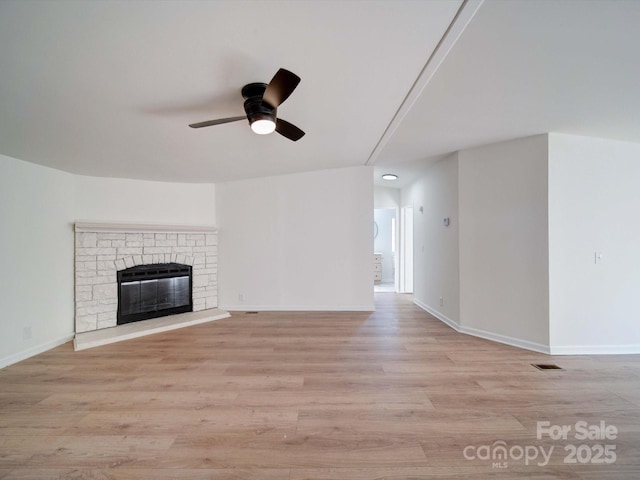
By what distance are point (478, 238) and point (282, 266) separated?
3127 millimetres

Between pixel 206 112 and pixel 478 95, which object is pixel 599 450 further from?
pixel 206 112

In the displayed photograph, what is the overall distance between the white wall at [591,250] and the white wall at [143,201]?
16.6 ft

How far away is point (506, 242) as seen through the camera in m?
3.36

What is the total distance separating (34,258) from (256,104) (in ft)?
10.8

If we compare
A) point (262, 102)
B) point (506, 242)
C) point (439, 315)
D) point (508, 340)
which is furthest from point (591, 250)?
point (262, 102)

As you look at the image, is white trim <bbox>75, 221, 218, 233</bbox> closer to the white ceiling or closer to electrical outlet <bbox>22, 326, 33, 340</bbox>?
the white ceiling

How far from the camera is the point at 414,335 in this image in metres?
3.64

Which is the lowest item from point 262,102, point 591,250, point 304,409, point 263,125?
point 304,409


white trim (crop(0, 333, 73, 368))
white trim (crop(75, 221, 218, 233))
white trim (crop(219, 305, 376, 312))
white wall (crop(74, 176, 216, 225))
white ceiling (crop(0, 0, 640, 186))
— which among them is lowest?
white trim (crop(0, 333, 73, 368))

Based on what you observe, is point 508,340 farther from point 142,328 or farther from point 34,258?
point 34,258

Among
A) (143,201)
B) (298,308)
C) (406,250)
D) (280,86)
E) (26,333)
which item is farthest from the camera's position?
(406,250)

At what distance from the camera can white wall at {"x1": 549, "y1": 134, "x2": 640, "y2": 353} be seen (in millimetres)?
3035

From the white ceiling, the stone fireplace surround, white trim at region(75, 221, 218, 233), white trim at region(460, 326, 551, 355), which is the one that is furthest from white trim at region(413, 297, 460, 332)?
white trim at region(75, 221, 218, 233)

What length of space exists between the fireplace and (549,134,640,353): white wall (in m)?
5.17
